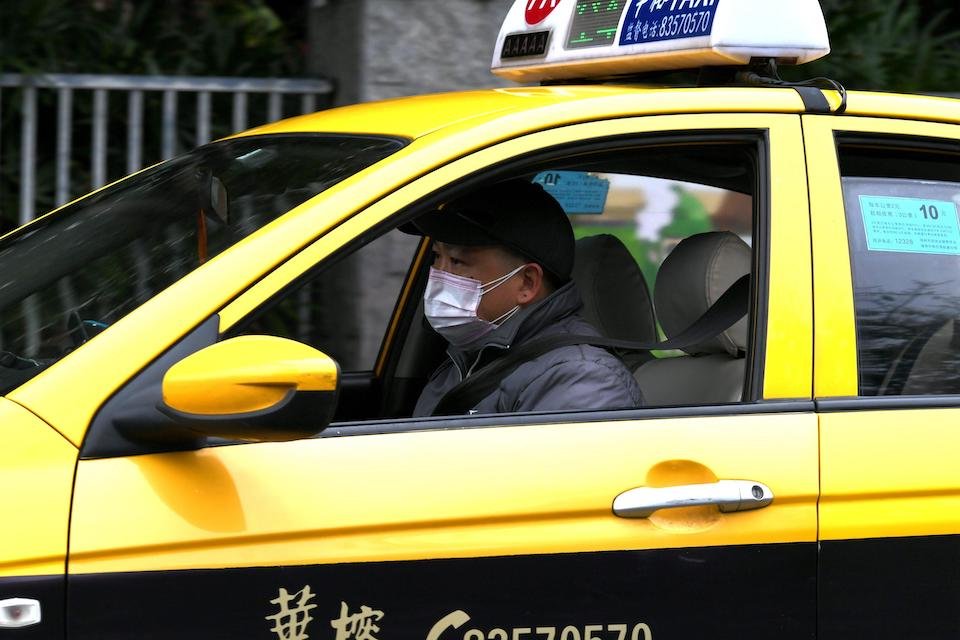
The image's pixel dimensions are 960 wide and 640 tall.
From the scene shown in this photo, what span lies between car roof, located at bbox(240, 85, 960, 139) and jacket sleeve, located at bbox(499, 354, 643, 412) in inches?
20.7

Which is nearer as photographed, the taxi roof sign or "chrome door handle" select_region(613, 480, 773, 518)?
"chrome door handle" select_region(613, 480, 773, 518)

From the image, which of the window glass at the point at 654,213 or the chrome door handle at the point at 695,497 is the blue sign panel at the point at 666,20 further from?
the chrome door handle at the point at 695,497

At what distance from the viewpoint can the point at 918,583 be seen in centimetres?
251

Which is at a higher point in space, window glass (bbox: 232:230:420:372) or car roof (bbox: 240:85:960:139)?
car roof (bbox: 240:85:960:139)

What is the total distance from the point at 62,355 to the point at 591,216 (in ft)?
6.01

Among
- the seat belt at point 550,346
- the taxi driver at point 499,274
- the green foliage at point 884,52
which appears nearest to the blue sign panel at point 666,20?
the taxi driver at point 499,274

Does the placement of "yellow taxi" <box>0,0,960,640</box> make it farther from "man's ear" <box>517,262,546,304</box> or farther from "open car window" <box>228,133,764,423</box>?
"man's ear" <box>517,262,546,304</box>

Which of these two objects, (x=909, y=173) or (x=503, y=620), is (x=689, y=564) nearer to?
(x=503, y=620)

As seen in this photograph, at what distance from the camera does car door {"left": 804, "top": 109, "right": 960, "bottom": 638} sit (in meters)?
2.49

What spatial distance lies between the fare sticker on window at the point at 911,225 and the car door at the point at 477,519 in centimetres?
19

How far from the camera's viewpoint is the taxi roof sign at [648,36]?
9.20 ft

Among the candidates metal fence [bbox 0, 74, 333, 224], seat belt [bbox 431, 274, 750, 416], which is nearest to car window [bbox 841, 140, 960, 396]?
seat belt [bbox 431, 274, 750, 416]

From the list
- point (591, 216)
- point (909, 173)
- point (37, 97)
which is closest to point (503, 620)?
point (909, 173)

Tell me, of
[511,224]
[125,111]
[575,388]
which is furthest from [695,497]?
[125,111]
